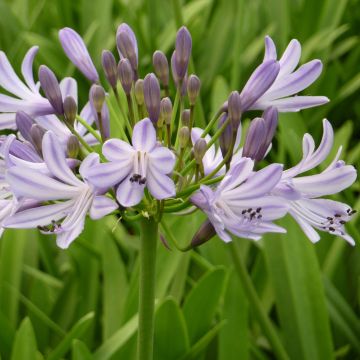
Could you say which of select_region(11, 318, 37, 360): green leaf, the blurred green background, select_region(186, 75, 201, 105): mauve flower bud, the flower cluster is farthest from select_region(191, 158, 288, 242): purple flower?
select_region(11, 318, 37, 360): green leaf

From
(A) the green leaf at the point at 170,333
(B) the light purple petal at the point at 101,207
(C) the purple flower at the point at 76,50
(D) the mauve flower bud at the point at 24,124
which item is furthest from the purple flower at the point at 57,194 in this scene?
(A) the green leaf at the point at 170,333

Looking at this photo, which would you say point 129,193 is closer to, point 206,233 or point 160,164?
point 160,164

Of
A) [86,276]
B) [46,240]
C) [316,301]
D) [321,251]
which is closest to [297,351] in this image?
[316,301]

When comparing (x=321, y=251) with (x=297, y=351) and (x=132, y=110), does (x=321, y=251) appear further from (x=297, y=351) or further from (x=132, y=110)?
(x=132, y=110)

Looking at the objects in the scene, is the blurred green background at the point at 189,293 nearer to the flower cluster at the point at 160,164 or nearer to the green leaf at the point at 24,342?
the green leaf at the point at 24,342

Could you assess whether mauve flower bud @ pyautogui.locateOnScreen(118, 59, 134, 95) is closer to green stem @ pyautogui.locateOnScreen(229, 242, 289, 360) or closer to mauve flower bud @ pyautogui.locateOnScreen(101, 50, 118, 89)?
mauve flower bud @ pyautogui.locateOnScreen(101, 50, 118, 89)
